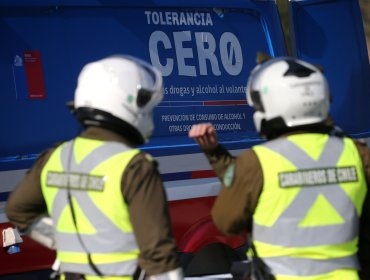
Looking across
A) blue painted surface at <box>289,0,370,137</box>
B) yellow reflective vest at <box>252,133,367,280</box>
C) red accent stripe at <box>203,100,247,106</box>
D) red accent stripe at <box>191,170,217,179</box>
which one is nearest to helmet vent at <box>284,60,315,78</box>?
yellow reflective vest at <box>252,133,367,280</box>

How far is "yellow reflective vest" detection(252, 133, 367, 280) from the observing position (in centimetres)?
257

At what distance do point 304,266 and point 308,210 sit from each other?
19 centimetres

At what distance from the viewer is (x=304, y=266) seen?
2.57 m

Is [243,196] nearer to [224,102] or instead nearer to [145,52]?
[145,52]

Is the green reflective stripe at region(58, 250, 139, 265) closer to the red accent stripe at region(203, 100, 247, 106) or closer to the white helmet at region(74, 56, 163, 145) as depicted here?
the white helmet at region(74, 56, 163, 145)

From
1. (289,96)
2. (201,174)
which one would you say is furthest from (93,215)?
(201,174)

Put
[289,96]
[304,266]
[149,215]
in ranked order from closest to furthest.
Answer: [149,215] → [304,266] → [289,96]

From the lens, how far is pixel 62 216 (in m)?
2.61

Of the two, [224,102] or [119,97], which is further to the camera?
[224,102]

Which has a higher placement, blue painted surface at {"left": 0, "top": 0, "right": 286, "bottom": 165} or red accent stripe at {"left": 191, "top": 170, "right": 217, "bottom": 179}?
blue painted surface at {"left": 0, "top": 0, "right": 286, "bottom": 165}

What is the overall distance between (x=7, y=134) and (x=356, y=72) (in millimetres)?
2758

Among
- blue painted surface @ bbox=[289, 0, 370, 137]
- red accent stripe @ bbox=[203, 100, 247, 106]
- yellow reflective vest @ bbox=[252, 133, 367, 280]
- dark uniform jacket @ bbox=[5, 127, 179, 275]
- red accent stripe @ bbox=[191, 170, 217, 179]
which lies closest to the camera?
dark uniform jacket @ bbox=[5, 127, 179, 275]

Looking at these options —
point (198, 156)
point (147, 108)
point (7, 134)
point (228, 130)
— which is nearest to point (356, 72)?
point (228, 130)

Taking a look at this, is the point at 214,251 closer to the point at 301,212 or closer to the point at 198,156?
the point at 198,156
